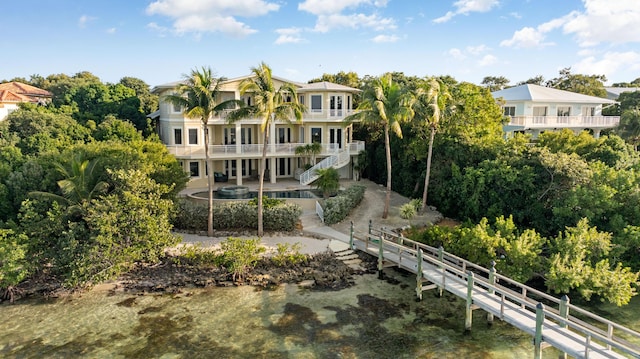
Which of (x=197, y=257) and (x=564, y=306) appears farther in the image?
(x=197, y=257)

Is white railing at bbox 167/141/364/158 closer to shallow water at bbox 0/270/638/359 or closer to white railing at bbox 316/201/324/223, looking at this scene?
white railing at bbox 316/201/324/223

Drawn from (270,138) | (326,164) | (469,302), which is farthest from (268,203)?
(469,302)

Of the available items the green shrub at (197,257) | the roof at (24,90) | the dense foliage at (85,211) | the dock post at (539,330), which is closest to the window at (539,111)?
the dock post at (539,330)

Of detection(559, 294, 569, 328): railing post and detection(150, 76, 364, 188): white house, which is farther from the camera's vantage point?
detection(150, 76, 364, 188): white house

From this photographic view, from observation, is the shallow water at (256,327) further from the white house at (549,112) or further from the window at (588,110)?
the window at (588,110)

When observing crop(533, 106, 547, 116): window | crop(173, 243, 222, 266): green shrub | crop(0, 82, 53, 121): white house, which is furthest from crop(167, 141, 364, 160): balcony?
crop(0, 82, 53, 121): white house

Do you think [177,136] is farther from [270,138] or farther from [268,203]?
[268,203]

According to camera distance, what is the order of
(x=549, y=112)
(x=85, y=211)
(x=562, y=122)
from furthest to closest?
1. (x=549, y=112)
2. (x=562, y=122)
3. (x=85, y=211)

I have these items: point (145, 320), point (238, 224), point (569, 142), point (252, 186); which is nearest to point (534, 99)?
point (569, 142)
